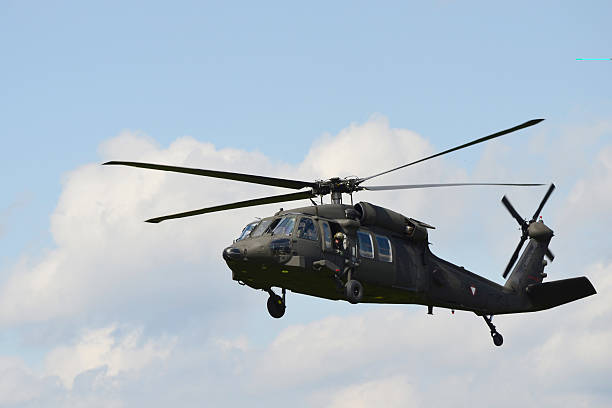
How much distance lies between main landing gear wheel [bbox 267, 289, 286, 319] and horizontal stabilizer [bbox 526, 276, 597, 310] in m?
12.9

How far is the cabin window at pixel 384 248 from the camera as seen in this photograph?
32.3 meters

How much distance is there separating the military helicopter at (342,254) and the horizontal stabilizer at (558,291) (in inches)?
128

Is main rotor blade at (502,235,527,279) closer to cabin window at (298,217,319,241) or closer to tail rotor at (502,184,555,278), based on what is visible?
tail rotor at (502,184,555,278)

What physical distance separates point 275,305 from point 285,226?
11.2 feet

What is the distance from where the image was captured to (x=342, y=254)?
31.0m

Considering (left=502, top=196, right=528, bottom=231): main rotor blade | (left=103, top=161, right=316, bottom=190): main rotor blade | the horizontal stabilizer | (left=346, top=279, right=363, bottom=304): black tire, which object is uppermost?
(left=502, top=196, right=528, bottom=231): main rotor blade

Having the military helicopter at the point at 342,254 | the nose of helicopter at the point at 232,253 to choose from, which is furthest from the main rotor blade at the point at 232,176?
the nose of helicopter at the point at 232,253

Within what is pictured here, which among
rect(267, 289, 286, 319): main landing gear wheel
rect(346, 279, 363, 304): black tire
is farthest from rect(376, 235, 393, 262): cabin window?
rect(267, 289, 286, 319): main landing gear wheel

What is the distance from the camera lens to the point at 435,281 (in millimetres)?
34781

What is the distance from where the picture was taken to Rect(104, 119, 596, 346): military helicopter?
98.5 feet

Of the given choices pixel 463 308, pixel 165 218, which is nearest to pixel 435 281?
pixel 463 308

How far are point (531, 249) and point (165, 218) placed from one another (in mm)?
17434

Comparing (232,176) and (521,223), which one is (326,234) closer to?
(232,176)

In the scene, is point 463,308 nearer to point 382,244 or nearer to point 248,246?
point 382,244
